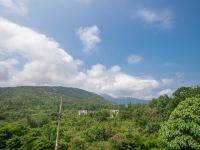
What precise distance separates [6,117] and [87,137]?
125 ft

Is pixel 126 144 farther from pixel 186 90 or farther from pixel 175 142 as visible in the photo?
pixel 186 90

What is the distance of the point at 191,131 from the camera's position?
15.5m

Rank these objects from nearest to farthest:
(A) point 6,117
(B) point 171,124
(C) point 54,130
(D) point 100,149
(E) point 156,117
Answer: (B) point 171,124 → (D) point 100,149 → (C) point 54,130 → (E) point 156,117 → (A) point 6,117

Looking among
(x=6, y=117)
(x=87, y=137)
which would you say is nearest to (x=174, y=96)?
(x=87, y=137)

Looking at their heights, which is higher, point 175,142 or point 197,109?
point 197,109

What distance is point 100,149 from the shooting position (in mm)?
23812

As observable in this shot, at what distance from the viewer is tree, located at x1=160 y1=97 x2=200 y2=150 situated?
15.3 metres

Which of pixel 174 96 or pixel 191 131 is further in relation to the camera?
pixel 174 96

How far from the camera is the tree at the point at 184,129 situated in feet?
50.1

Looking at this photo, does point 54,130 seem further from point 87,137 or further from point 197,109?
point 197,109

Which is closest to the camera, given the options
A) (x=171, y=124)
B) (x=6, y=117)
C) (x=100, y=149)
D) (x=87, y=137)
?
(x=171, y=124)

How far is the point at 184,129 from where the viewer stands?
51.3 ft

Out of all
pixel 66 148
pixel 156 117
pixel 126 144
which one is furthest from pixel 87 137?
pixel 156 117

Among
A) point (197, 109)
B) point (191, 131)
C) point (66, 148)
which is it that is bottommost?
point (66, 148)
